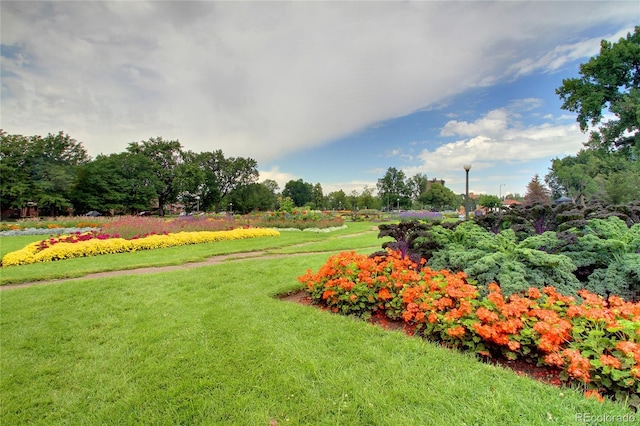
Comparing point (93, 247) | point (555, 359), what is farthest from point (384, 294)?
point (93, 247)

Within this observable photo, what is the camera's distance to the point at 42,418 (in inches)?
77.5

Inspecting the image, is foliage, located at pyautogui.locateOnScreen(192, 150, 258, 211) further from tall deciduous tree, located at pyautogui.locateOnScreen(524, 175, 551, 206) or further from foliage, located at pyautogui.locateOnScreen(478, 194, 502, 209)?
tall deciduous tree, located at pyautogui.locateOnScreen(524, 175, 551, 206)

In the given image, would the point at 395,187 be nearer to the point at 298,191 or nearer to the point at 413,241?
the point at 298,191

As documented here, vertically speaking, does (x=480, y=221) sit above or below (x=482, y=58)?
below

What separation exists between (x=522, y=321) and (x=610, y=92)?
23575 millimetres

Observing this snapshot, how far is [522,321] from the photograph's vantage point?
228 centimetres

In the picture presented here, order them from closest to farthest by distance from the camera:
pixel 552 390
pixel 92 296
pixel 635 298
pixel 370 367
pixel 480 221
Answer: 1. pixel 552 390
2. pixel 370 367
3. pixel 635 298
4. pixel 92 296
5. pixel 480 221

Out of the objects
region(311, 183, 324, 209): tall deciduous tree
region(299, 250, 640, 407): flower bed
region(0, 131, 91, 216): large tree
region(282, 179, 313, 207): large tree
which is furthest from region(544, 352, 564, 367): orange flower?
region(282, 179, 313, 207): large tree

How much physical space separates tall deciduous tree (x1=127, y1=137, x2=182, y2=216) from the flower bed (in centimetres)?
4548

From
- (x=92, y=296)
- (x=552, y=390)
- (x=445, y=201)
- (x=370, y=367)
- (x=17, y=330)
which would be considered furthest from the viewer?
(x=445, y=201)

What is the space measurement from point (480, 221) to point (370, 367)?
399 cm

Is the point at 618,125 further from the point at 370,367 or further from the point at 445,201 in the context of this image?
the point at 445,201

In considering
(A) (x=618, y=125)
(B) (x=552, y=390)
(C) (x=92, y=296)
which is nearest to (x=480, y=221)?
(B) (x=552, y=390)

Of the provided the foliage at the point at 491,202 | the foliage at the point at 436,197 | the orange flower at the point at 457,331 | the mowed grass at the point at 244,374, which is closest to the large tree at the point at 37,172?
the mowed grass at the point at 244,374
